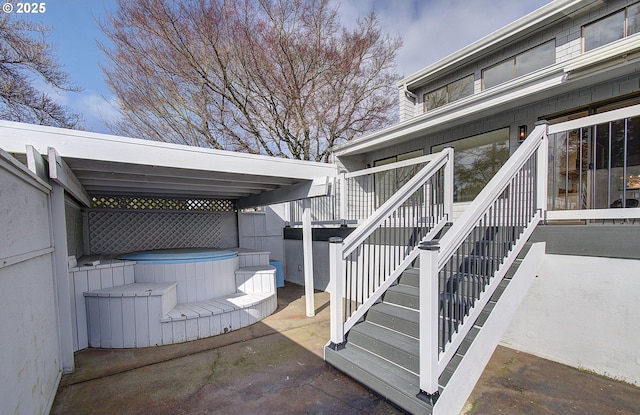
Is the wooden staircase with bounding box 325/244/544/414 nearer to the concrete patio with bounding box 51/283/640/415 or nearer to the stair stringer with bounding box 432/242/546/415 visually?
the stair stringer with bounding box 432/242/546/415

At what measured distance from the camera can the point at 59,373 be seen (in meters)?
2.76

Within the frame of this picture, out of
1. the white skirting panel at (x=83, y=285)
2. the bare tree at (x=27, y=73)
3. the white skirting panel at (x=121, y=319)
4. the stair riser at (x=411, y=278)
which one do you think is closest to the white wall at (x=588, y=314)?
the stair riser at (x=411, y=278)

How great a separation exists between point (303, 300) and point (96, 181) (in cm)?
373

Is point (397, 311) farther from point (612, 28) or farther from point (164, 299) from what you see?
point (612, 28)

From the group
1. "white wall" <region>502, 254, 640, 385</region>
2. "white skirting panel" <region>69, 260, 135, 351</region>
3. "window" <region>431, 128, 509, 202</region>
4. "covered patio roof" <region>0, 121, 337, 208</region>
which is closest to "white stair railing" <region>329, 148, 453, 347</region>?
"white wall" <region>502, 254, 640, 385</region>

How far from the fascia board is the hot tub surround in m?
1.62

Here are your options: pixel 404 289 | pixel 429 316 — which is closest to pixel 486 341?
pixel 429 316

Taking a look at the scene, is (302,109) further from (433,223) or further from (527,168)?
(527,168)

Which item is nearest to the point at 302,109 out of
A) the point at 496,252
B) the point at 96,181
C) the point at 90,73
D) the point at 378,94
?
the point at 378,94

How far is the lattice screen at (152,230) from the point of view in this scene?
5.39m

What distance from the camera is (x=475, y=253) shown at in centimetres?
241

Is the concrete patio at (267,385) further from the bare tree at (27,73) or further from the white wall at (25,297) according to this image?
the bare tree at (27,73)

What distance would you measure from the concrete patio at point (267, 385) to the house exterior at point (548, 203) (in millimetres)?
229

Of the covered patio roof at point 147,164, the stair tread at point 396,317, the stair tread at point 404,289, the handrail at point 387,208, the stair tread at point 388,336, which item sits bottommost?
the stair tread at point 388,336
